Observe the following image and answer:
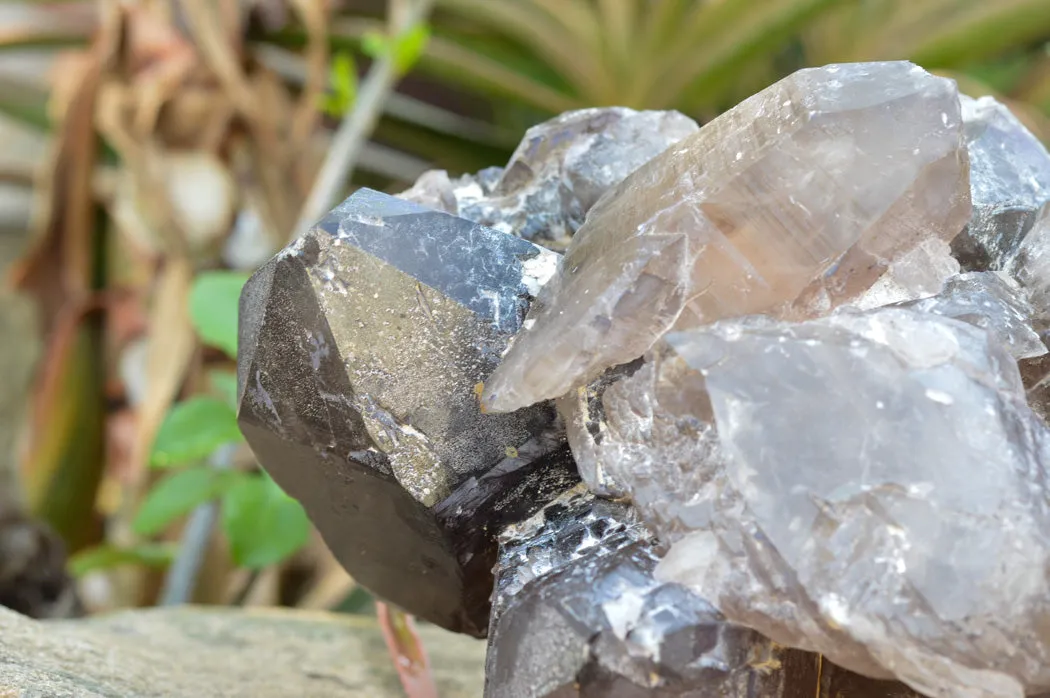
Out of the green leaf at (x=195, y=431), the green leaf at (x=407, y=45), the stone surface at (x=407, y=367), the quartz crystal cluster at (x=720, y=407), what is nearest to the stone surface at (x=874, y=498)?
the quartz crystal cluster at (x=720, y=407)

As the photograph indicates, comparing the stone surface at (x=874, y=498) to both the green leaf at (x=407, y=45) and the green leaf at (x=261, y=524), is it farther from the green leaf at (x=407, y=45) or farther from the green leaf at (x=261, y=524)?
the green leaf at (x=407, y=45)

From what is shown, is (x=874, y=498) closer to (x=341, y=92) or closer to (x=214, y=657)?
(x=214, y=657)

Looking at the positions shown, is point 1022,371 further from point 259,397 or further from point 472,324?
point 259,397

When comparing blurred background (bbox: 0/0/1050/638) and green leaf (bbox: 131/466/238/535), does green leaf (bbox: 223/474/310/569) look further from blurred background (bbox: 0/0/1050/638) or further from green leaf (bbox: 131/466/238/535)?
blurred background (bbox: 0/0/1050/638)

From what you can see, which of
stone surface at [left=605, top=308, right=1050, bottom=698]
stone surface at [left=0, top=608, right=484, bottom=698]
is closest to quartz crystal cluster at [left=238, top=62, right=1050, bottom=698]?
stone surface at [left=605, top=308, right=1050, bottom=698]

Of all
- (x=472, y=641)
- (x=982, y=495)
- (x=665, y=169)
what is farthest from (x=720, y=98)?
(x=982, y=495)
